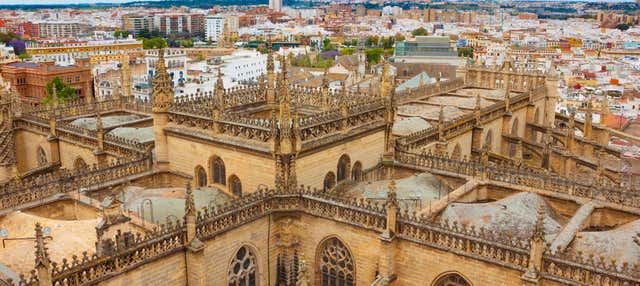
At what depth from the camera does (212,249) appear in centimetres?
2227

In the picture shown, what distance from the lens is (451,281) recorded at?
2164 centimetres

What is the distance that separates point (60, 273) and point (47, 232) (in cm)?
420

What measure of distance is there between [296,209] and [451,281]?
7.05m

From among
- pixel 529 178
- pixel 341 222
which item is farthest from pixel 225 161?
pixel 529 178

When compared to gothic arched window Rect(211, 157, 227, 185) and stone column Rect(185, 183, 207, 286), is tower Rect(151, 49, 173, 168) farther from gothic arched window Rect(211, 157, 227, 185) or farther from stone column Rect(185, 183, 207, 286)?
stone column Rect(185, 183, 207, 286)

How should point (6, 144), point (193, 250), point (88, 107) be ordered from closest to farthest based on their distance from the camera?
point (193, 250) → point (6, 144) → point (88, 107)

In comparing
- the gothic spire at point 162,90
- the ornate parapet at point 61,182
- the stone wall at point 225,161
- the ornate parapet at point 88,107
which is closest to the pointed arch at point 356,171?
the stone wall at point 225,161

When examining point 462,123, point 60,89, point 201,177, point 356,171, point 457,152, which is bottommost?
point 60,89

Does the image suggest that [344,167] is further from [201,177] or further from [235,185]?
[201,177]

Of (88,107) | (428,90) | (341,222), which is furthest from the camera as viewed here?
(428,90)

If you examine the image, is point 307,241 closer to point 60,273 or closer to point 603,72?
point 60,273

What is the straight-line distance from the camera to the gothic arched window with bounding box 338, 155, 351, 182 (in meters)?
28.1

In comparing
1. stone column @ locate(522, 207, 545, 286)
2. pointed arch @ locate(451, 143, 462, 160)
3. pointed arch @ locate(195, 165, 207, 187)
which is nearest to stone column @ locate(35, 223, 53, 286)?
pointed arch @ locate(195, 165, 207, 187)

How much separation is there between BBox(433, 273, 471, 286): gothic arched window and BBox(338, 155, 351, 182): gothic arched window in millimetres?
8081
